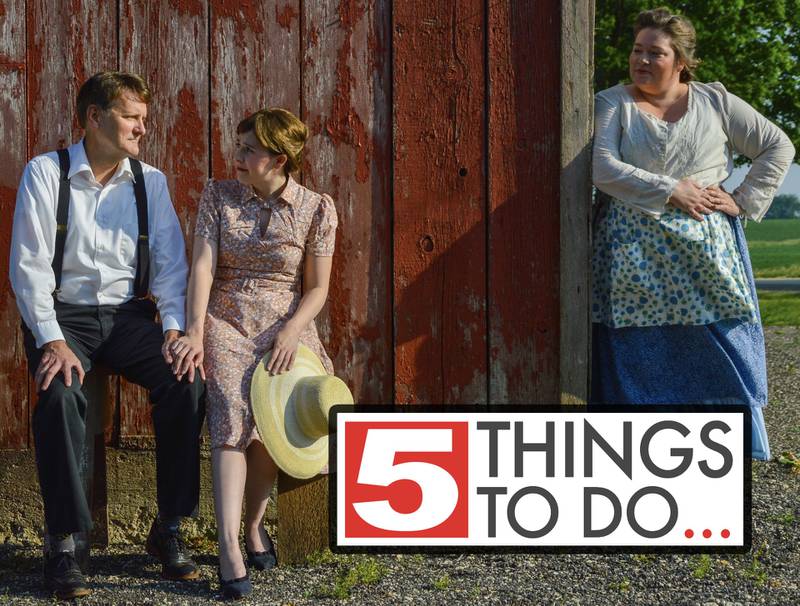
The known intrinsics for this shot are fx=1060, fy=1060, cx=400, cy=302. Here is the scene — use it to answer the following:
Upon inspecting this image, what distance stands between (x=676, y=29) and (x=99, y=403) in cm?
268

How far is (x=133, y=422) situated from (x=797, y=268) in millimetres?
25122

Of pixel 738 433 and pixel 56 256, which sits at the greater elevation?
pixel 56 256

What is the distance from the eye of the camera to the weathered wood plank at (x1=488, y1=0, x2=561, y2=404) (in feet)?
13.6

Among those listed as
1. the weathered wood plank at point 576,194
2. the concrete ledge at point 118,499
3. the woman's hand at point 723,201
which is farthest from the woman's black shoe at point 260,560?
the woman's hand at point 723,201

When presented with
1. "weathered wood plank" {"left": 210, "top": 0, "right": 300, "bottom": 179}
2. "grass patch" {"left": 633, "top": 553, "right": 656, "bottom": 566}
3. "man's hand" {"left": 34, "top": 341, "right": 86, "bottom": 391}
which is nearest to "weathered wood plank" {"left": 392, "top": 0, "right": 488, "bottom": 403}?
"weathered wood plank" {"left": 210, "top": 0, "right": 300, "bottom": 179}

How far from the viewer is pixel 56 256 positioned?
3.64 metres

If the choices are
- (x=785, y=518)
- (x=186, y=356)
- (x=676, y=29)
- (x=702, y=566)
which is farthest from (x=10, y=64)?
(x=785, y=518)

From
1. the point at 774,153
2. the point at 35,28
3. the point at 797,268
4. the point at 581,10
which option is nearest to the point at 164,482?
the point at 35,28

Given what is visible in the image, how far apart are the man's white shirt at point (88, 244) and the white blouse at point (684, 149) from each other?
1.69 m

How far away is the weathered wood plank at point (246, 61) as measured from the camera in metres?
4.07

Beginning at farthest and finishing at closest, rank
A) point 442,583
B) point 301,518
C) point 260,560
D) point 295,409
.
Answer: point 301,518 → point 260,560 → point 295,409 → point 442,583

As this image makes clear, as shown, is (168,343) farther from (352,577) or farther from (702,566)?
(702,566)

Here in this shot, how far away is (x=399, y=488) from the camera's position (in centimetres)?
373

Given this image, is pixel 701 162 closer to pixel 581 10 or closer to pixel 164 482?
pixel 581 10
